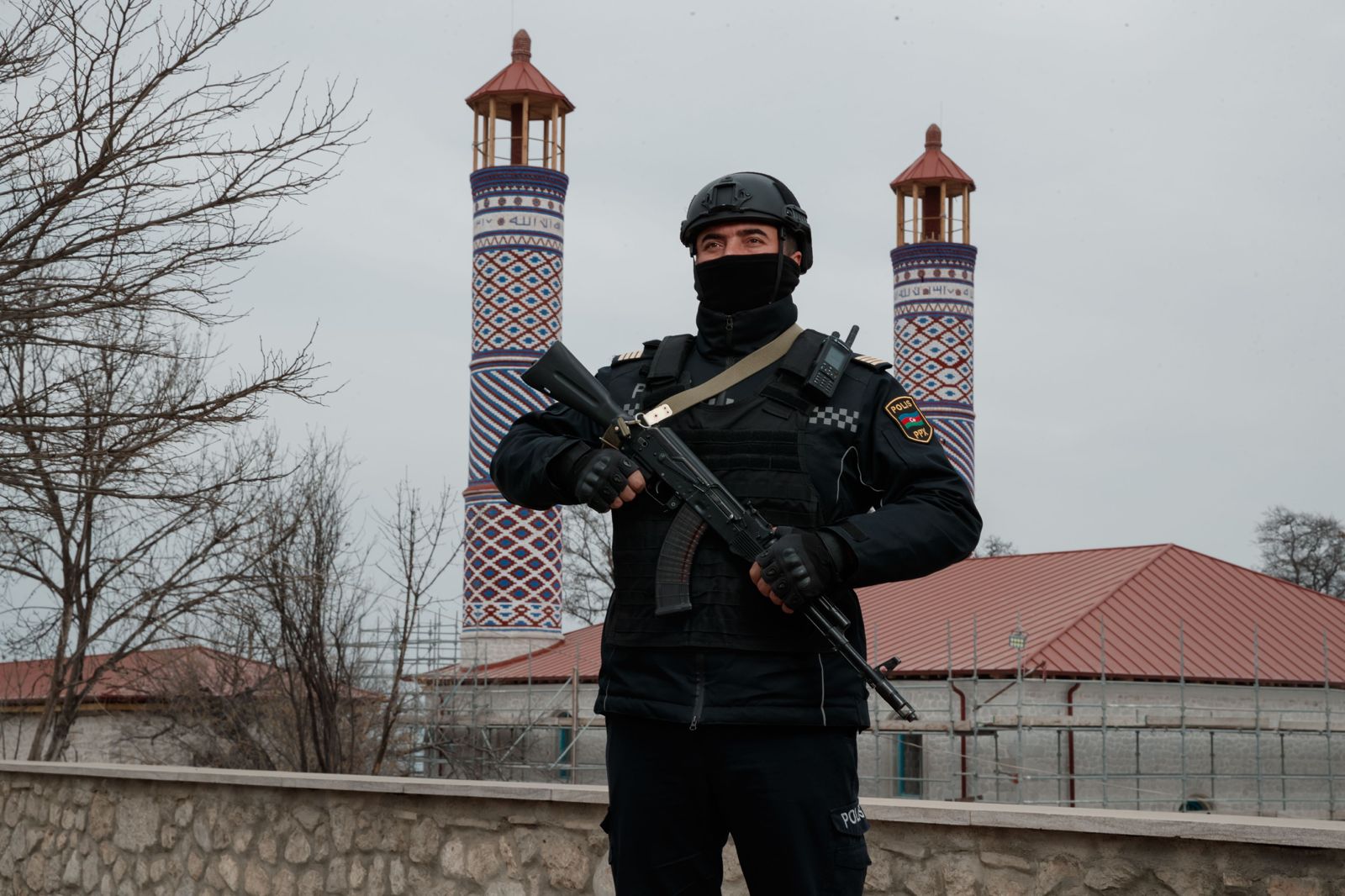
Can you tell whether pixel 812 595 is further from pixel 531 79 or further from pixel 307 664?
pixel 531 79

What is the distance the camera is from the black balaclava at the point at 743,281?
316 cm

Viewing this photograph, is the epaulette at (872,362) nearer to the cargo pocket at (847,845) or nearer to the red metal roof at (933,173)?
the cargo pocket at (847,845)

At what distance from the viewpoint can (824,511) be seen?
311 cm

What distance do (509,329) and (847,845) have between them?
78.6 feet

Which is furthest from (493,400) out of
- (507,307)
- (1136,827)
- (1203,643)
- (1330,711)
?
(1136,827)

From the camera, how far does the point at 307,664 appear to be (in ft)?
55.8

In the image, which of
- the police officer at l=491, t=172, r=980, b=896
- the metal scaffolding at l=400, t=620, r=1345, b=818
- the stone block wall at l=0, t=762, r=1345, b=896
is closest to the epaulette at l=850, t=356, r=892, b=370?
the police officer at l=491, t=172, r=980, b=896

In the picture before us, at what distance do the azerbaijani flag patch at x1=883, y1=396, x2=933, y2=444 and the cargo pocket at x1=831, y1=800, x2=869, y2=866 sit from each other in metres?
0.69

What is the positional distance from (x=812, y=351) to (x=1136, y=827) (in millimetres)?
1995

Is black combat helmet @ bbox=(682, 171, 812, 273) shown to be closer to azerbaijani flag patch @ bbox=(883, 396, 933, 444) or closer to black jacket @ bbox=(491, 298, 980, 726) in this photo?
black jacket @ bbox=(491, 298, 980, 726)

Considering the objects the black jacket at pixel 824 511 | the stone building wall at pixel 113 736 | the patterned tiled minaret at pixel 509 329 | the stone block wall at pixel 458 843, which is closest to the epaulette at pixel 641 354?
the black jacket at pixel 824 511

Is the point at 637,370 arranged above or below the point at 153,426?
below

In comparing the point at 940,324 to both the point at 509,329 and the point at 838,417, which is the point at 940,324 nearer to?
the point at 509,329

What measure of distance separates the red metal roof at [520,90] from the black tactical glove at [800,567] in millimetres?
25849
